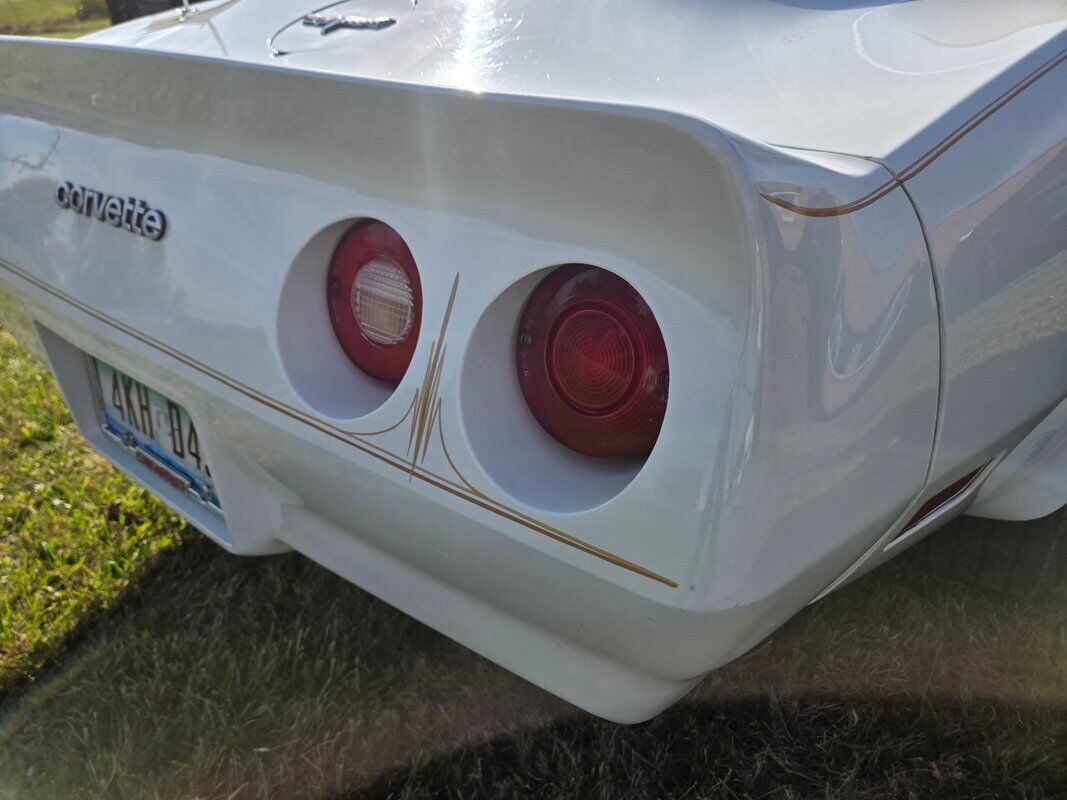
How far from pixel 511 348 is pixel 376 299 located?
25 centimetres

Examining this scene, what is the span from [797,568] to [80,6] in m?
7.15

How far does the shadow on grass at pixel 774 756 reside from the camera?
6.08 feet

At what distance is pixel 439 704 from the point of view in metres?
2.08

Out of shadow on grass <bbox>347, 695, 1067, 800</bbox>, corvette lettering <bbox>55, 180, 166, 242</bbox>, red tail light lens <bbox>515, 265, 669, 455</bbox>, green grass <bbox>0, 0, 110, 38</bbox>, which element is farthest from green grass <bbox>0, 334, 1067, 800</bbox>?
green grass <bbox>0, 0, 110, 38</bbox>

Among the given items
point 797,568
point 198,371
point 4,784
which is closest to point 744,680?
point 797,568

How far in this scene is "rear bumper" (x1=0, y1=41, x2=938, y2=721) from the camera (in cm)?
114

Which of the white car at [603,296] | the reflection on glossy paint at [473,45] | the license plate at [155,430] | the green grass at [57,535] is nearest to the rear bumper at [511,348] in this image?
the white car at [603,296]

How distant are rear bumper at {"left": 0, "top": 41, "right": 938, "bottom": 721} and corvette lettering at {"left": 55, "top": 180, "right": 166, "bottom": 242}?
0.08 feet

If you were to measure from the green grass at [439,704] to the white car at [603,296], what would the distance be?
41 cm

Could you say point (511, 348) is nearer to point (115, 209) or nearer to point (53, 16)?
point (115, 209)

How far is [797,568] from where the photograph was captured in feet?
4.03

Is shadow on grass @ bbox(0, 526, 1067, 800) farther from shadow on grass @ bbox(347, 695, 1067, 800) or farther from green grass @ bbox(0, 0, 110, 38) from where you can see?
green grass @ bbox(0, 0, 110, 38)

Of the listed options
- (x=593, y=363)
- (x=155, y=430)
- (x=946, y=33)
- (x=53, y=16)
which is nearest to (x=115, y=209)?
(x=155, y=430)

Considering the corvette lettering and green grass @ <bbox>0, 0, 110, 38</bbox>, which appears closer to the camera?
the corvette lettering
